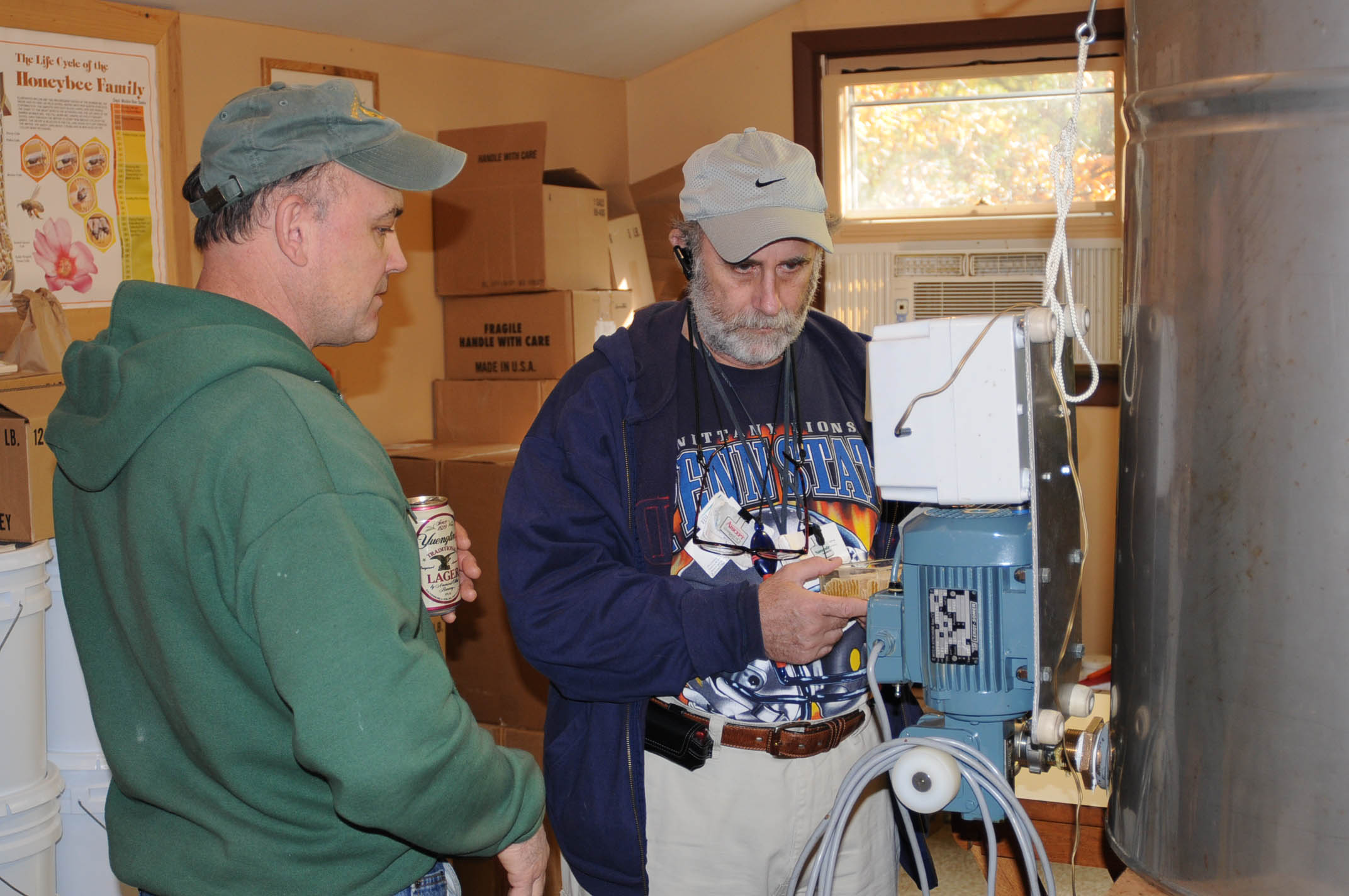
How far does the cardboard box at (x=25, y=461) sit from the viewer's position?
2.11 metres

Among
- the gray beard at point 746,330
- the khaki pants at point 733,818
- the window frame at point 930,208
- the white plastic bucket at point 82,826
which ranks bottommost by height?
the white plastic bucket at point 82,826

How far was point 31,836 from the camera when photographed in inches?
82.7

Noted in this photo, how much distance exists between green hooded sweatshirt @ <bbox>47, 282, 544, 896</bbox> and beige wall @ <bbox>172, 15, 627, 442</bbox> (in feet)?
6.48

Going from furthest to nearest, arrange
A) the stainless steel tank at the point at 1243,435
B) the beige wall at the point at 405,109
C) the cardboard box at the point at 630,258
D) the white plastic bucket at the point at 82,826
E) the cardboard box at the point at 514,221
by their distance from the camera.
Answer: the cardboard box at the point at 630,258, the cardboard box at the point at 514,221, the beige wall at the point at 405,109, the white plastic bucket at the point at 82,826, the stainless steel tank at the point at 1243,435

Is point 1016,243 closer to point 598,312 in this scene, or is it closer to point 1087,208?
point 1087,208

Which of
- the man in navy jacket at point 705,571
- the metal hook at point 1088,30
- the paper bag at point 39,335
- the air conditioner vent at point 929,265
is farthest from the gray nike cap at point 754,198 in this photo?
the air conditioner vent at point 929,265

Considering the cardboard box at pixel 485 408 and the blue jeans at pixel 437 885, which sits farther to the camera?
the cardboard box at pixel 485 408

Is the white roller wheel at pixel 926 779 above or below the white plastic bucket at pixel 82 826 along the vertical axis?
above

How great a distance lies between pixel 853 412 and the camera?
1733 millimetres

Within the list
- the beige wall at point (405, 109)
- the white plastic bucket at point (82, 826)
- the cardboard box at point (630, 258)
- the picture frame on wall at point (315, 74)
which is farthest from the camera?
the cardboard box at point (630, 258)

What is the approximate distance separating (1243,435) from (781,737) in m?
0.86

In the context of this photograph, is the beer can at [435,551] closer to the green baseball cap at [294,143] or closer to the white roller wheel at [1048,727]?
the green baseball cap at [294,143]

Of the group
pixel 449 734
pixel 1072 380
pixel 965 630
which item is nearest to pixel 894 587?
pixel 965 630

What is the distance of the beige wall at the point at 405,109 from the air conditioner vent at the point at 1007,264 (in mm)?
1468
